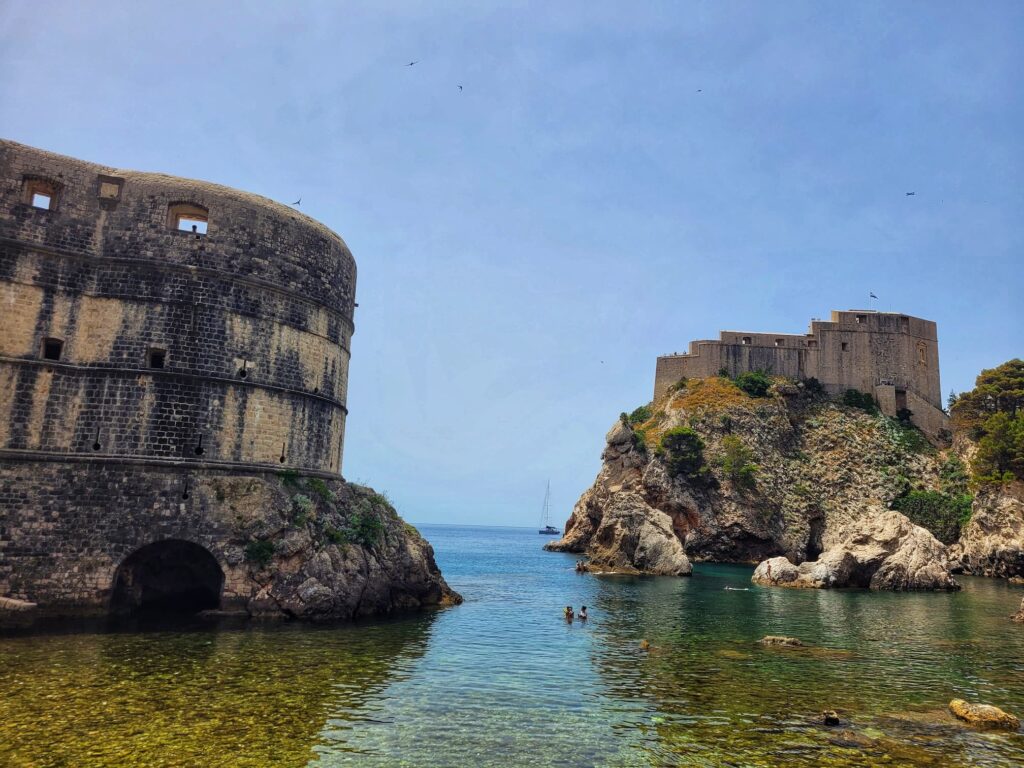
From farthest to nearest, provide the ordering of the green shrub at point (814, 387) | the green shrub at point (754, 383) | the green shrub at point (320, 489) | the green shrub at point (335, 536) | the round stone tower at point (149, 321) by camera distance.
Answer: the green shrub at point (814, 387)
the green shrub at point (754, 383)
the green shrub at point (320, 489)
the green shrub at point (335, 536)
the round stone tower at point (149, 321)

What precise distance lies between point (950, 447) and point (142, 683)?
232 ft

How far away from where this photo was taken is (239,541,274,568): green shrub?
21.5 meters

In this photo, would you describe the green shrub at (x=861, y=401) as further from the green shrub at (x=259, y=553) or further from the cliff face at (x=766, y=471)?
the green shrub at (x=259, y=553)

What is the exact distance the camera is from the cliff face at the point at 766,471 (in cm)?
6147

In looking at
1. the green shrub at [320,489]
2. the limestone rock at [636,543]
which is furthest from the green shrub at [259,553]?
the limestone rock at [636,543]

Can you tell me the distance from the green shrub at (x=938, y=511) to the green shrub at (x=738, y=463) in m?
12.2

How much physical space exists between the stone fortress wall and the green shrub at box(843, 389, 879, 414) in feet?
197

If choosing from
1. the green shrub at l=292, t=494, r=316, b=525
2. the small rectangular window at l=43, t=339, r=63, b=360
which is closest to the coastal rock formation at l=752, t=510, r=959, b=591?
the green shrub at l=292, t=494, r=316, b=525

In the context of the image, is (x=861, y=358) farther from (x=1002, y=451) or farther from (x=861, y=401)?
(x=1002, y=451)

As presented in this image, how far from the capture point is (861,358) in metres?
70.0

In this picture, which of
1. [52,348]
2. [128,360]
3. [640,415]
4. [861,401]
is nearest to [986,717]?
[128,360]

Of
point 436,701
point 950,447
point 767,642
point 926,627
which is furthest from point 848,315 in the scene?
point 436,701

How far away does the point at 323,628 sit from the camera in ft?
68.8

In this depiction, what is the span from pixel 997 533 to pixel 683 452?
23827mm
